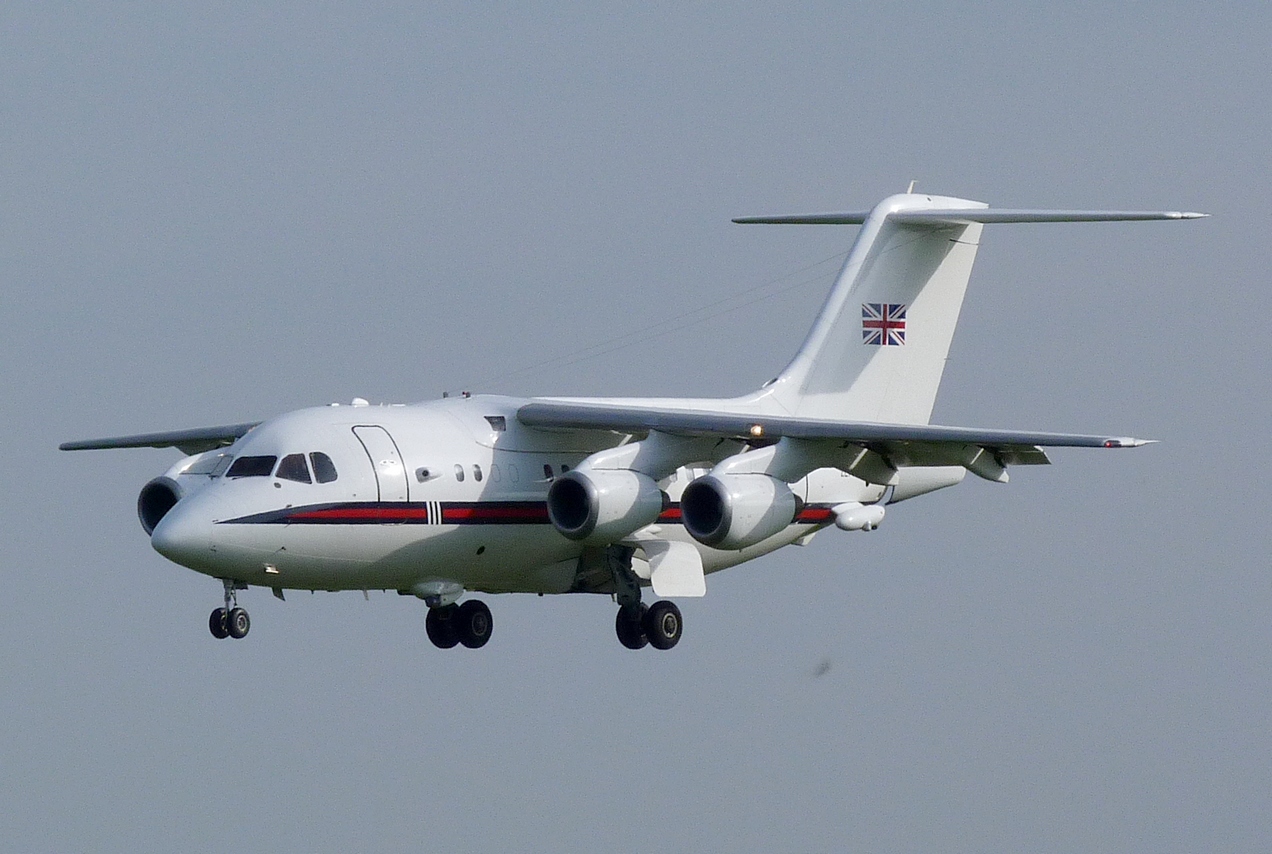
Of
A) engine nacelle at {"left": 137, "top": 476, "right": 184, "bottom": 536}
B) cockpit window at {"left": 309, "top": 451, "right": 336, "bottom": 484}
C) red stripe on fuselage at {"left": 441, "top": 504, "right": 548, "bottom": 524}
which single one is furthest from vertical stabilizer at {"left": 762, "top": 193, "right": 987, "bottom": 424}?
engine nacelle at {"left": 137, "top": 476, "right": 184, "bottom": 536}

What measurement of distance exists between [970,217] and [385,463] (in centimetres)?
566

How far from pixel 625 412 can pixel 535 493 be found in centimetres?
97

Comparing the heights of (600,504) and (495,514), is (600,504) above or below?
above

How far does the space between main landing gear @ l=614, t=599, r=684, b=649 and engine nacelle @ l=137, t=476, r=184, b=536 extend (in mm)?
3614

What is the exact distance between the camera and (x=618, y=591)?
1855 cm

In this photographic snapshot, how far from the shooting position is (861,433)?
17.2 meters

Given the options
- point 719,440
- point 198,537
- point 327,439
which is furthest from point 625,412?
point 198,537

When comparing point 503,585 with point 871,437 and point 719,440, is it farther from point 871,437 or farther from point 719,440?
point 871,437

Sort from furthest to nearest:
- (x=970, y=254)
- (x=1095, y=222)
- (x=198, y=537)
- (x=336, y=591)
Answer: (x=970, y=254) → (x=1095, y=222) → (x=336, y=591) → (x=198, y=537)

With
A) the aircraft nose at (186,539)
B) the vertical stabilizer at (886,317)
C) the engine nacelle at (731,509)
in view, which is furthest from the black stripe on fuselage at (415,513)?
the vertical stabilizer at (886,317)

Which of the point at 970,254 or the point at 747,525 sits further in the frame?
the point at 970,254

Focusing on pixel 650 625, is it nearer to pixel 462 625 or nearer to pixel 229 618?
pixel 462 625

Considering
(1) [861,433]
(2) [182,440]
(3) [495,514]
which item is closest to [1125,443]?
(1) [861,433]

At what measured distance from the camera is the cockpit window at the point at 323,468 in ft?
55.3
